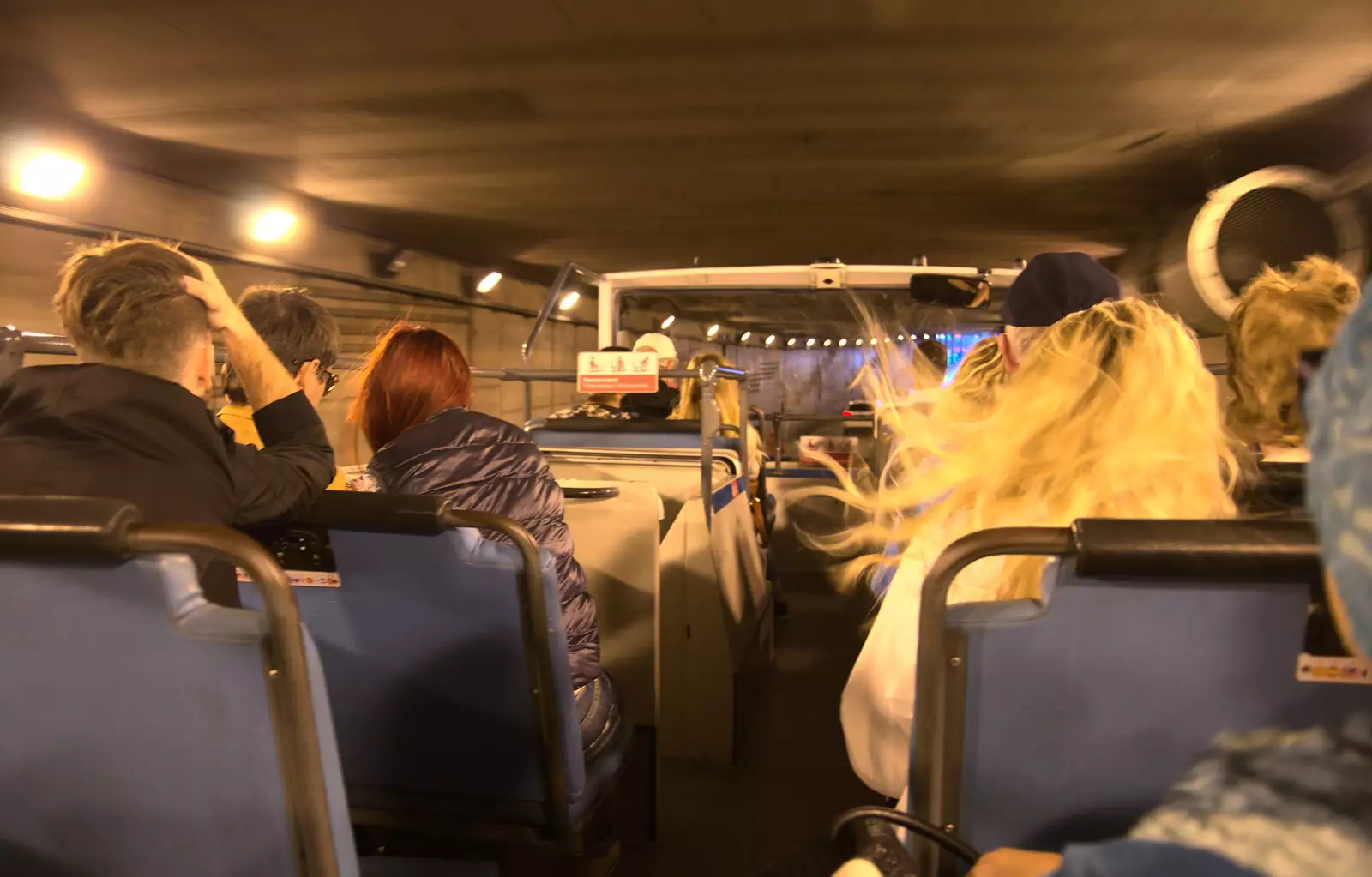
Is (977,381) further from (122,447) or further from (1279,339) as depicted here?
(122,447)

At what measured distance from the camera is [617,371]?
10.3 ft

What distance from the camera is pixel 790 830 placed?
245 centimetres

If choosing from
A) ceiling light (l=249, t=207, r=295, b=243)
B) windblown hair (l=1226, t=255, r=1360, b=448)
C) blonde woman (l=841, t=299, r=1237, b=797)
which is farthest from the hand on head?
ceiling light (l=249, t=207, r=295, b=243)

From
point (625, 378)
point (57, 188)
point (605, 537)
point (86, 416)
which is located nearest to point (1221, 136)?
point (625, 378)

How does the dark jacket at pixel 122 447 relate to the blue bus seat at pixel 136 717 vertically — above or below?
above

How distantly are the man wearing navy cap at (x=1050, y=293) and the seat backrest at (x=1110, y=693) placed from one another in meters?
0.72

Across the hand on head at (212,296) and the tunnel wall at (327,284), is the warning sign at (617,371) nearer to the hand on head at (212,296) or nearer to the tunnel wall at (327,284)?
the tunnel wall at (327,284)

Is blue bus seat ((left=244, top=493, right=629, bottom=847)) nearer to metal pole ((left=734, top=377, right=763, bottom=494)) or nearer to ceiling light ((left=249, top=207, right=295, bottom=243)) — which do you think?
metal pole ((left=734, top=377, right=763, bottom=494))

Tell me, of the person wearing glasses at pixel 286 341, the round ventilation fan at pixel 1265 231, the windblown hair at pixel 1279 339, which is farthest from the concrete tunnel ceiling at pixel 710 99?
the windblown hair at pixel 1279 339

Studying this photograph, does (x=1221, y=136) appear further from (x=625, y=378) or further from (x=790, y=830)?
(x=790, y=830)

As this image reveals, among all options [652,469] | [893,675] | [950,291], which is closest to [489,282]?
[950,291]

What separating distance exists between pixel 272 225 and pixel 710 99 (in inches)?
136

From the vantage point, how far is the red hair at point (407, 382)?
1.95 metres

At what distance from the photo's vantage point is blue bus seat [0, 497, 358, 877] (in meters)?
0.85
